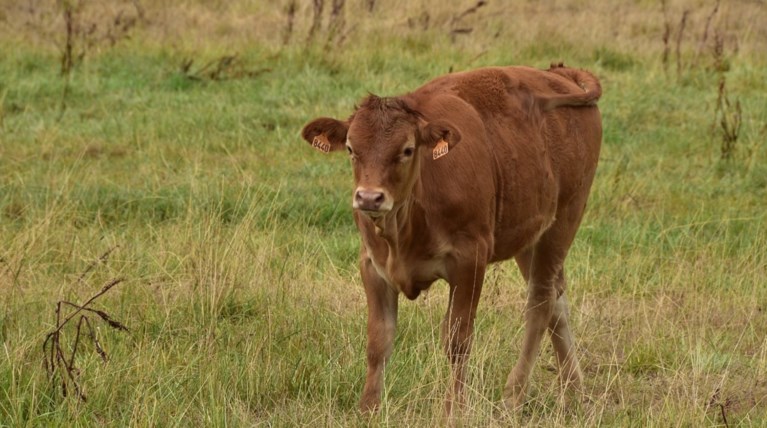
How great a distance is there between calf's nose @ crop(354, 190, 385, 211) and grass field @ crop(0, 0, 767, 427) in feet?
2.29

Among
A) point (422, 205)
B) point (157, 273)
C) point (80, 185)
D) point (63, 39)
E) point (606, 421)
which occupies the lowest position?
point (63, 39)

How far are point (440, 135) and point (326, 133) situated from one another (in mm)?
452

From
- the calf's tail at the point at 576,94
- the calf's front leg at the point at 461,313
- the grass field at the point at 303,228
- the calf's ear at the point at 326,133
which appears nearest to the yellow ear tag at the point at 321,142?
the calf's ear at the point at 326,133

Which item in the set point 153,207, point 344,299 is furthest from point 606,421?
point 153,207

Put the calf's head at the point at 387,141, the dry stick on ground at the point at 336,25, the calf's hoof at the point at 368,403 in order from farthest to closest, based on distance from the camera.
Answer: the dry stick on ground at the point at 336,25
the calf's hoof at the point at 368,403
the calf's head at the point at 387,141

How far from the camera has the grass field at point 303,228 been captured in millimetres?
5164

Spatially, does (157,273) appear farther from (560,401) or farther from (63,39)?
(63,39)

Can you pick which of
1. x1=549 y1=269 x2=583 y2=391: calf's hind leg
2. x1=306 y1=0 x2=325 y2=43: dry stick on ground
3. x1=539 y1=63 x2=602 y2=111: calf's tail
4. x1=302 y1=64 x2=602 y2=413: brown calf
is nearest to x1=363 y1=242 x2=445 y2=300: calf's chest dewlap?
x1=302 y1=64 x2=602 y2=413: brown calf

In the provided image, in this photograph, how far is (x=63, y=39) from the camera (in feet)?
44.4

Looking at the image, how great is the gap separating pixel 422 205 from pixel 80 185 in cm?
417

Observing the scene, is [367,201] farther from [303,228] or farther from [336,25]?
[336,25]

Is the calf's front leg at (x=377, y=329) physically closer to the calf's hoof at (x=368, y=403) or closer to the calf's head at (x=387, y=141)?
the calf's hoof at (x=368, y=403)

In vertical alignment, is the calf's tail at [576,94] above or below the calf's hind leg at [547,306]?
above

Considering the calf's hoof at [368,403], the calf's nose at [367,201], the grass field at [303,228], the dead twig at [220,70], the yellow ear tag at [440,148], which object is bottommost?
the dead twig at [220,70]
